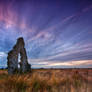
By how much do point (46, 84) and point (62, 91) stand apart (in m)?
0.73

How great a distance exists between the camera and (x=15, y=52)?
13.5 metres

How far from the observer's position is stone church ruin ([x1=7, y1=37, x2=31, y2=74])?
12.8 metres

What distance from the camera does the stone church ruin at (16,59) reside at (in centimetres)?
1277

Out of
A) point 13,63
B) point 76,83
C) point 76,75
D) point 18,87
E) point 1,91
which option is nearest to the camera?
point 1,91

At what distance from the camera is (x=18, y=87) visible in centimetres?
409

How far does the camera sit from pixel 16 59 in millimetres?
13320

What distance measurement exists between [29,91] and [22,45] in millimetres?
11655

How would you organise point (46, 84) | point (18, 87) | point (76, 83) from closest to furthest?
point (18, 87) < point (46, 84) < point (76, 83)

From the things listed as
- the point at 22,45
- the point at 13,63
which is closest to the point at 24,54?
the point at 22,45

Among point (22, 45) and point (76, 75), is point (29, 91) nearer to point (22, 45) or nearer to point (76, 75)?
point (76, 75)

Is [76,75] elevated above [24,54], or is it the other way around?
[24,54]

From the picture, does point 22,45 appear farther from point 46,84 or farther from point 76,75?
point 46,84

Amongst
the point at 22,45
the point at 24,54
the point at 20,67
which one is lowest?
the point at 20,67

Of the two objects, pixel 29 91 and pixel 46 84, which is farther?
pixel 46 84
